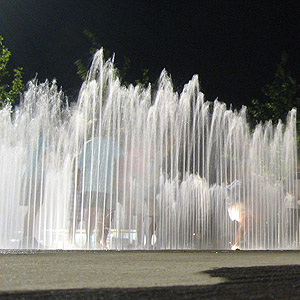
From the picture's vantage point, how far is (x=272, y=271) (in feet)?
25.1

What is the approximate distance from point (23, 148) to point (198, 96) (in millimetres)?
6336

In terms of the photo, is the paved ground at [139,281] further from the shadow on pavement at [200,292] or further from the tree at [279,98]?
the tree at [279,98]

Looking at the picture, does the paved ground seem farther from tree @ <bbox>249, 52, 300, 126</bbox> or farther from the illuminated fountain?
tree @ <bbox>249, 52, 300, 126</bbox>

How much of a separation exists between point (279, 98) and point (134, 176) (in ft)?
44.8

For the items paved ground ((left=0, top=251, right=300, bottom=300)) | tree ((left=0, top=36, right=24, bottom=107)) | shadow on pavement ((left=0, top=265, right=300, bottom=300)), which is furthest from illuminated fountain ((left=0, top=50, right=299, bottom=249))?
shadow on pavement ((left=0, top=265, right=300, bottom=300))

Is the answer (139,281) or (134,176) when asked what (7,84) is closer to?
(134,176)

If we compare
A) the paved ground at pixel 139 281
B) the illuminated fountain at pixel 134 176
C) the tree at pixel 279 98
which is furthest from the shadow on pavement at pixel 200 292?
the tree at pixel 279 98

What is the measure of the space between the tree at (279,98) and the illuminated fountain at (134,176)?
685cm

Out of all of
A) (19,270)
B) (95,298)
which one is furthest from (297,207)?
(95,298)

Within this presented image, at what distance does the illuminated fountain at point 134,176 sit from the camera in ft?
49.8

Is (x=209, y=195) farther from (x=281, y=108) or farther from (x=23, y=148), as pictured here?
(x=281, y=108)

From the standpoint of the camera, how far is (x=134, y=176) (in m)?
15.9

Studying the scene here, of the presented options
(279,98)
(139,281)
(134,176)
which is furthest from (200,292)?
(279,98)

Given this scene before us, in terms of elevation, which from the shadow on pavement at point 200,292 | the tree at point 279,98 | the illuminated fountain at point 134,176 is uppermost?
the tree at point 279,98
